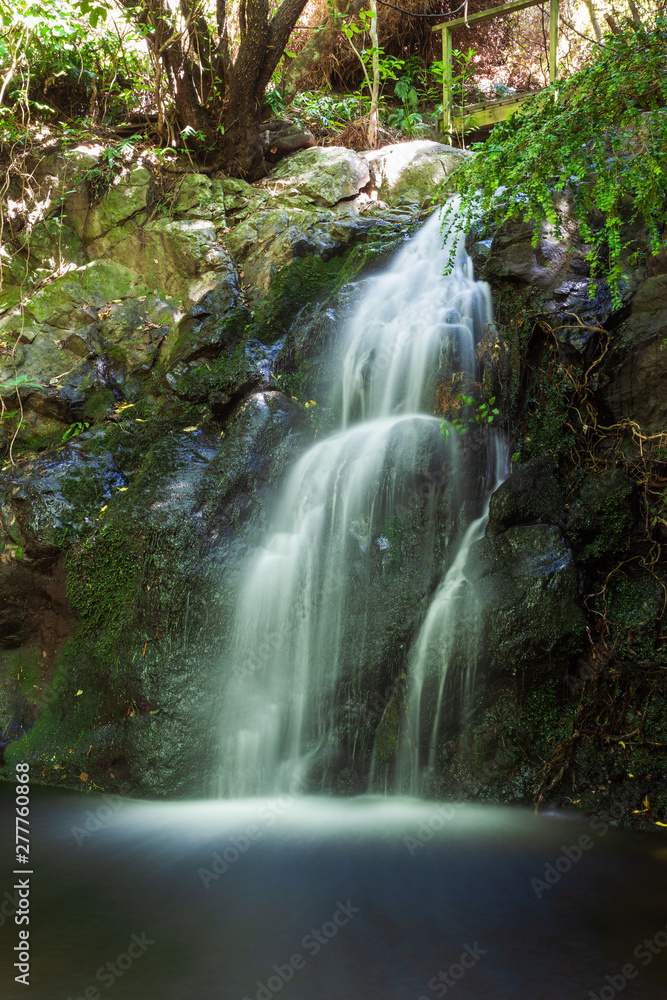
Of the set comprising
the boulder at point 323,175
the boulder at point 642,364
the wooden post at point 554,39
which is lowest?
the boulder at point 642,364

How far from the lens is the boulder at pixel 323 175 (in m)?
8.52

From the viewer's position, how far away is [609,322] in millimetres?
5668

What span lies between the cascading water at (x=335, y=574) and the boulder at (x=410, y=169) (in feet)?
11.0

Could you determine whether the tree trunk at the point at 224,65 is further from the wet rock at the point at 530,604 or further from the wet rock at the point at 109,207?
the wet rock at the point at 530,604

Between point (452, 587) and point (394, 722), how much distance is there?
1017 mm

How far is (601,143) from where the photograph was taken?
468 cm

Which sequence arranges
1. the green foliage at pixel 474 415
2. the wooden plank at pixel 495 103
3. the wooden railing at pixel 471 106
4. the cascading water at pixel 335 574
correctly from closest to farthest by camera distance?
the cascading water at pixel 335 574
the green foliage at pixel 474 415
the wooden railing at pixel 471 106
the wooden plank at pixel 495 103

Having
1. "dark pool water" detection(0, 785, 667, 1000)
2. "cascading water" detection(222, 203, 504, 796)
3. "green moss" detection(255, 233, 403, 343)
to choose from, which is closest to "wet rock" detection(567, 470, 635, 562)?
"cascading water" detection(222, 203, 504, 796)

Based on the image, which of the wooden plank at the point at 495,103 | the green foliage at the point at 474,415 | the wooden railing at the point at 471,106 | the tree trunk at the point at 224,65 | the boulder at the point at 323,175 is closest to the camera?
the green foliage at the point at 474,415

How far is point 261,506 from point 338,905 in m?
3.08

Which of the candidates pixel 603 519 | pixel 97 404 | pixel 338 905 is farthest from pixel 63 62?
pixel 338 905

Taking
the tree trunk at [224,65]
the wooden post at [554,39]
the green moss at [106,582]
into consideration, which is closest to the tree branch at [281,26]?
the tree trunk at [224,65]

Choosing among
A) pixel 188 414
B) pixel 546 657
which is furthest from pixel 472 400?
pixel 188 414

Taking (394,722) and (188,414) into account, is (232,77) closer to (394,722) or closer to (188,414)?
(188,414)
